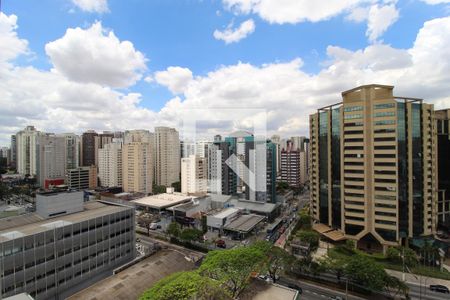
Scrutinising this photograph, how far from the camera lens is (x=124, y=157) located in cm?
4625

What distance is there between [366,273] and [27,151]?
6938cm

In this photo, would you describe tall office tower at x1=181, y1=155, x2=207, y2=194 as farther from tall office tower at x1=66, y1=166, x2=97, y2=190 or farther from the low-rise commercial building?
tall office tower at x1=66, y1=166, x2=97, y2=190

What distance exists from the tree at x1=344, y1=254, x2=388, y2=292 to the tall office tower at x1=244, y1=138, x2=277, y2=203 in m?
18.7

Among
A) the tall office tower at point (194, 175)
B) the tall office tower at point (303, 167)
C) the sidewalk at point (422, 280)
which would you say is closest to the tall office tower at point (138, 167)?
the tall office tower at point (194, 175)

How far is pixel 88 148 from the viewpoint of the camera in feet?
215

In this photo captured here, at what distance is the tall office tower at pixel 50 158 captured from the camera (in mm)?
50094

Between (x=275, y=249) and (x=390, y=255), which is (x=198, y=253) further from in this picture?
(x=390, y=255)

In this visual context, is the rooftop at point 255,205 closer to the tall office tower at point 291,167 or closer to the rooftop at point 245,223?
the rooftop at point 245,223

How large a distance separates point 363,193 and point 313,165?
6.25 meters

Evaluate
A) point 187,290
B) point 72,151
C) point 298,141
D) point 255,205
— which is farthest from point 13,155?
point 187,290

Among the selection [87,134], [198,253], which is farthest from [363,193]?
[87,134]

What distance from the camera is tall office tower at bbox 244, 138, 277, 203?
32.6m

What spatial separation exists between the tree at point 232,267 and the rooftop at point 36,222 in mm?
9817

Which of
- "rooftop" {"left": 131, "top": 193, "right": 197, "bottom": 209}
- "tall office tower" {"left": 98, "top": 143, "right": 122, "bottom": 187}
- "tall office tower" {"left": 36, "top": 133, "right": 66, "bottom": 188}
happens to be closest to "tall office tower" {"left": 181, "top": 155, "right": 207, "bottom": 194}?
"rooftop" {"left": 131, "top": 193, "right": 197, "bottom": 209}
